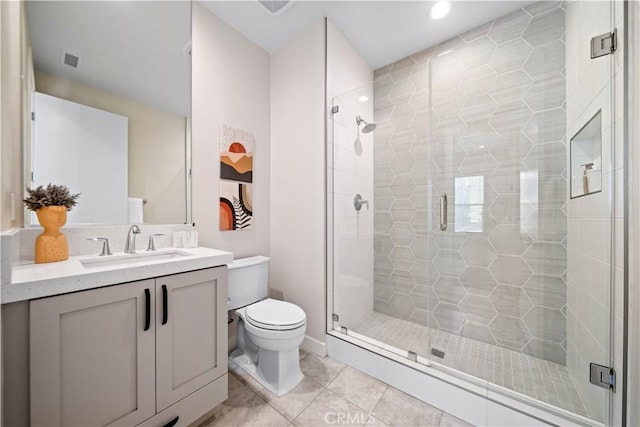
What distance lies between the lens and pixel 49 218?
1022 mm

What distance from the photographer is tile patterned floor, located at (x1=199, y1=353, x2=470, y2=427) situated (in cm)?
120

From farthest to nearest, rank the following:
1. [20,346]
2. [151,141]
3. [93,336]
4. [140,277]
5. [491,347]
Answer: [491,347], [151,141], [140,277], [93,336], [20,346]

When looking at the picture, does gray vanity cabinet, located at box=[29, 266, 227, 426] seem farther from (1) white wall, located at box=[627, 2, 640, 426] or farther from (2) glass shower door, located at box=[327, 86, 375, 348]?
(1) white wall, located at box=[627, 2, 640, 426]

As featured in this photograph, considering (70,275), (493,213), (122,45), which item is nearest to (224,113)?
(122,45)

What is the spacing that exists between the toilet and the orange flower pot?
2.67 feet

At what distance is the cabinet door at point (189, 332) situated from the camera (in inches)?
39.5

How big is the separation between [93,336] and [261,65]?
86.1 inches

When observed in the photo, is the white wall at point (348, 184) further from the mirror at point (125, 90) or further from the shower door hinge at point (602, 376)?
the shower door hinge at point (602, 376)

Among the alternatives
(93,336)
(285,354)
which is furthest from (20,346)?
(285,354)

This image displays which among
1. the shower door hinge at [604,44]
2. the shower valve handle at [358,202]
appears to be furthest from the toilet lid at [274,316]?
the shower door hinge at [604,44]

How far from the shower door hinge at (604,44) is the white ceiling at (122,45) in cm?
227

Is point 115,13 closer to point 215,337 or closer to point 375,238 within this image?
point 215,337

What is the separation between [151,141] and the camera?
146cm

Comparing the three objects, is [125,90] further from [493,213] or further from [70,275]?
[493,213]
